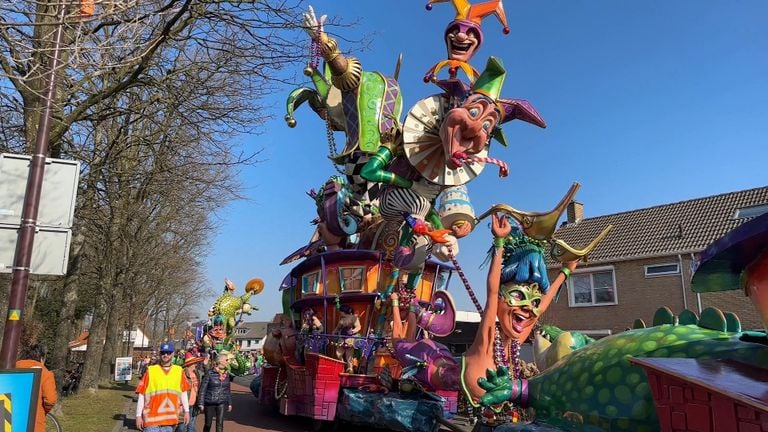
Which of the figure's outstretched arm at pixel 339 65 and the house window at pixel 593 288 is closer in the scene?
the figure's outstretched arm at pixel 339 65

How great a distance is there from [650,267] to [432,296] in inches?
461

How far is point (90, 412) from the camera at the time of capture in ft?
41.4

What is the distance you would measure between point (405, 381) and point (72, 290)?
30.6 feet

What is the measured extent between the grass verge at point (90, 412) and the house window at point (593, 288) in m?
15.1

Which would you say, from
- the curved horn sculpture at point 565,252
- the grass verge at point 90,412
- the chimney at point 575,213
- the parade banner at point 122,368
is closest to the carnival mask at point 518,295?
the curved horn sculpture at point 565,252

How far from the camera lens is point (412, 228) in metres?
9.75

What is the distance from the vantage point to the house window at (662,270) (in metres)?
18.0

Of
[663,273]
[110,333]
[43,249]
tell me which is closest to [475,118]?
[43,249]

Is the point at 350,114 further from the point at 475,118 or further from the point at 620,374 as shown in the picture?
the point at 620,374

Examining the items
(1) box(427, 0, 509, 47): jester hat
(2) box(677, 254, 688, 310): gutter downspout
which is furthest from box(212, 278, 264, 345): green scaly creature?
(2) box(677, 254, 688, 310): gutter downspout

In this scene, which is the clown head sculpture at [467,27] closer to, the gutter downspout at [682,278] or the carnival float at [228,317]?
the carnival float at [228,317]

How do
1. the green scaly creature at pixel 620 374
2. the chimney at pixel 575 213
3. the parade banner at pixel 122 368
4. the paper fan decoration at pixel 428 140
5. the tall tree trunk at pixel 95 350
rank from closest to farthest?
the green scaly creature at pixel 620 374 → the paper fan decoration at pixel 428 140 → the tall tree trunk at pixel 95 350 → the parade banner at pixel 122 368 → the chimney at pixel 575 213

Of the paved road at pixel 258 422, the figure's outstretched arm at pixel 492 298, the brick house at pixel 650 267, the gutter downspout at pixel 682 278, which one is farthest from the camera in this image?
the brick house at pixel 650 267

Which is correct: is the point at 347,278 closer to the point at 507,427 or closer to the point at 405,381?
the point at 405,381
